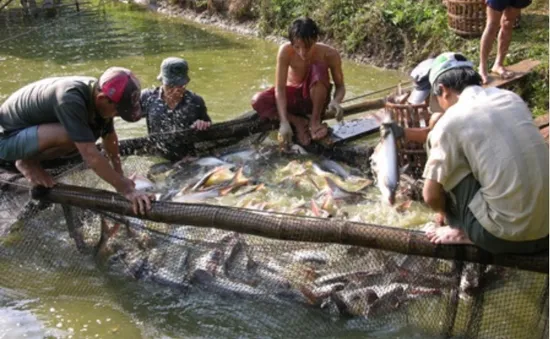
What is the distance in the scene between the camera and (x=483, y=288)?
409cm

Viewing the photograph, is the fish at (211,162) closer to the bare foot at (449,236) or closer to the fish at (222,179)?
the fish at (222,179)

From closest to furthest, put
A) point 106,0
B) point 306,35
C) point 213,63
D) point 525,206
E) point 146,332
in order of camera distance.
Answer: point 525,206
point 146,332
point 306,35
point 213,63
point 106,0

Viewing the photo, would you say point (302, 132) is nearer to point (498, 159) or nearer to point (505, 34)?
point (505, 34)

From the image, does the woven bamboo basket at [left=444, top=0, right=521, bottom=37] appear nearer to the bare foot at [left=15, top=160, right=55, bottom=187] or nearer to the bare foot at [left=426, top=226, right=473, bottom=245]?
the bare foot at [left=426, top=226, right=473, bottom=245]

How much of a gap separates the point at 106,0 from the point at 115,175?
19465mm

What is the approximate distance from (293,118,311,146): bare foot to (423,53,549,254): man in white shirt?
11.7 ft

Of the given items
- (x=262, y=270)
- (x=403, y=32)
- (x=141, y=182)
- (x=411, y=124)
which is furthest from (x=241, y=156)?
(x=403, y=32)

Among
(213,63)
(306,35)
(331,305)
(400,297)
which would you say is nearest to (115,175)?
(331,305)

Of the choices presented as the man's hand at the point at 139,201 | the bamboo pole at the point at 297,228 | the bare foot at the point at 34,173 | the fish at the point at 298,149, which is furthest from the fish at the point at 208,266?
the fish at the point at 298,149

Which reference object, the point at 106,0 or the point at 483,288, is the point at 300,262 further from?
the point at 106,0

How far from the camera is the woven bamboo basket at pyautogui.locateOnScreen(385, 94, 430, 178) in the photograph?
19.2 feet

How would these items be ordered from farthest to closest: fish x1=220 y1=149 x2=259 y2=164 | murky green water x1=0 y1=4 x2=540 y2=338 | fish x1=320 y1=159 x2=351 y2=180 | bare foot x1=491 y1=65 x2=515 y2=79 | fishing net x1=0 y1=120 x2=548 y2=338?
bare foot x1=491 y1=65 x2=515 y2=79, fish x1=220 y1=149 x2=259 y2=164, fish x1=320 y1=159 x2=351 y2=180, murky green water x1=0 y1=4 x2=540 y2=338, fishing net x1=0 y1=120 x2=548 y2=338

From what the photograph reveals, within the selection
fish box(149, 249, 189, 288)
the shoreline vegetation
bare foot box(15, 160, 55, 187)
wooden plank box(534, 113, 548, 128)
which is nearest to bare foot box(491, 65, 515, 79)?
the shoreline vegetation

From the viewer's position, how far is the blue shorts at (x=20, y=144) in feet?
16.8
